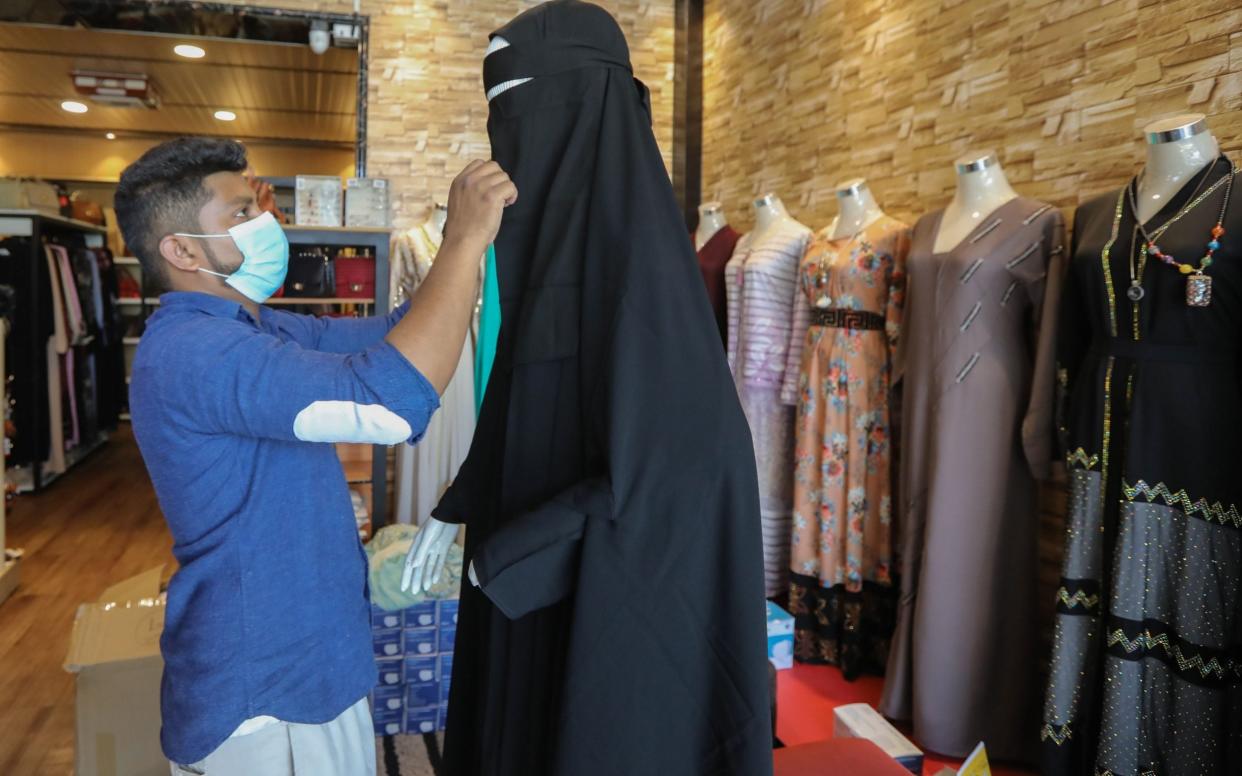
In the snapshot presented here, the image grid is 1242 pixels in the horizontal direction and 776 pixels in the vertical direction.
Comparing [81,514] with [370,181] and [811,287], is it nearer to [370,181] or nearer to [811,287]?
[370,181]

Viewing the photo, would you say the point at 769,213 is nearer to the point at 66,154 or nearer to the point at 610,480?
the point at 610,480

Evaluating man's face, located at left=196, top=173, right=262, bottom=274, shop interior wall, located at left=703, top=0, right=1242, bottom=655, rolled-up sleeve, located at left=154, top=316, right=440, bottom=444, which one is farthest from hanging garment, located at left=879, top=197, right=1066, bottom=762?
man's face, located at left=196, top=173, right=262, bottom=274

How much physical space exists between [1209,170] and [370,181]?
3.40 metres

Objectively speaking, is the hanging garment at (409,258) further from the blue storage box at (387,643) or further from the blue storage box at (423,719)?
the blue storage box at (423,719)

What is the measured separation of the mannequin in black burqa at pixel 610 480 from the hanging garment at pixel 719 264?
2884 millimetres

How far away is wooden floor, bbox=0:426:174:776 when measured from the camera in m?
2.66

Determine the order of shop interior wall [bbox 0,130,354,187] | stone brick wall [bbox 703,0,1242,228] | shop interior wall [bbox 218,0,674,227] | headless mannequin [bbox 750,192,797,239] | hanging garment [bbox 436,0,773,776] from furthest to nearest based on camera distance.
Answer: shop interior wall [bbox 0,130,354,187]
shop interior wall [bbox 218,0,674,227]
headless mannequin [bbox 750,192,797,239]
stone brick wall [bbox 703,0,1242,228]
hanging garment [bbox 436,0,773,776]

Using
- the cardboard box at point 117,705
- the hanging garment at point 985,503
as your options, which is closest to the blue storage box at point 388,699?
the cardboard box at point 117,705

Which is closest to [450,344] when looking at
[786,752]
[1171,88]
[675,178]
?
[786,752]

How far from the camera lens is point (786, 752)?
1.76 meters

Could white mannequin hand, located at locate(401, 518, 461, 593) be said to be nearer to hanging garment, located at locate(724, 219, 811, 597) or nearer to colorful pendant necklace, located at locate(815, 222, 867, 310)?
colorful pendant necklace, located at locate(815, 222, 867, 310)

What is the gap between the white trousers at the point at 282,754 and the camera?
1322 mm

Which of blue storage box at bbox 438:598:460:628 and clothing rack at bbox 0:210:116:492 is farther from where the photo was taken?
clothing rack at bbox 0:210:116:492

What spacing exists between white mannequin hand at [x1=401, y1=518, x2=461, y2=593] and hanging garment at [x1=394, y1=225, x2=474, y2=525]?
2698mm
